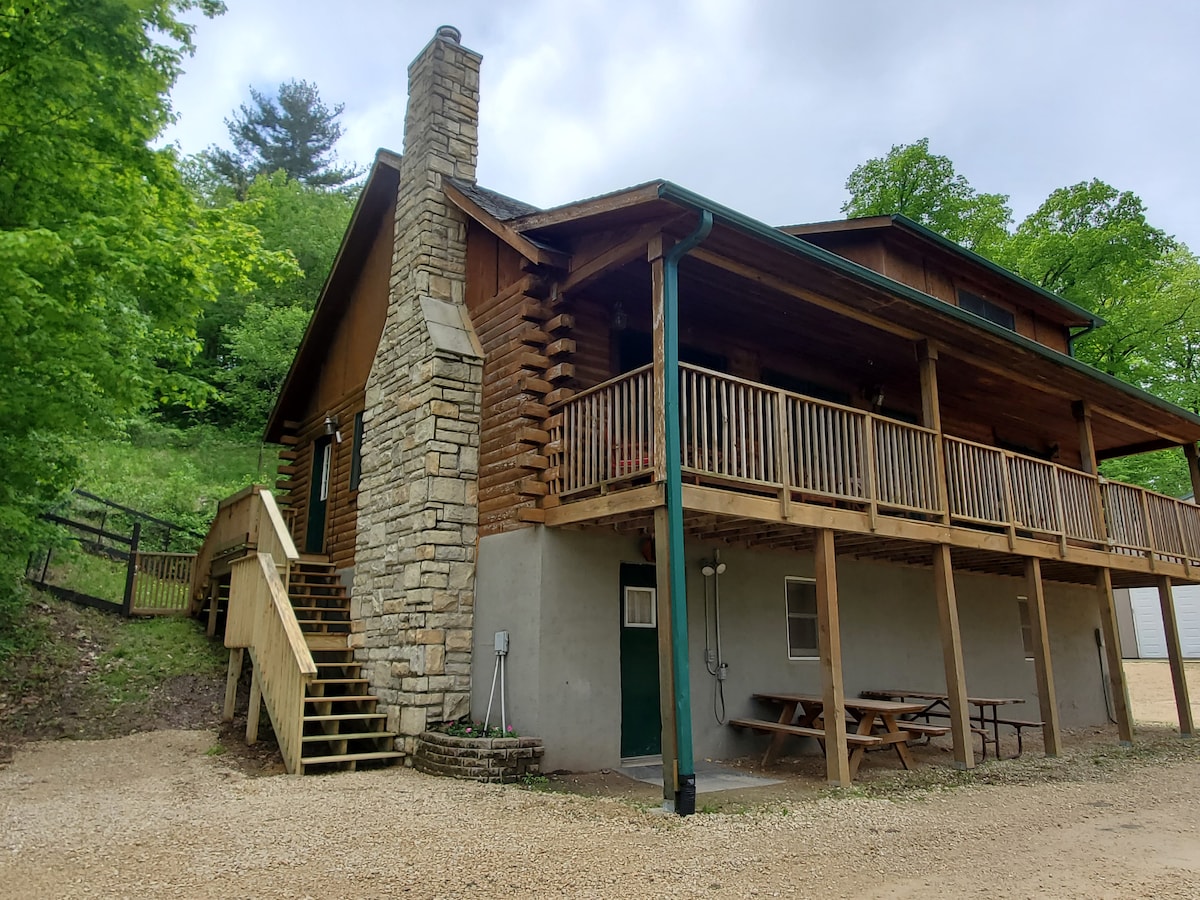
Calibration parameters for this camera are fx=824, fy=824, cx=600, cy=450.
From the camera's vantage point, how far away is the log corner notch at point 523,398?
8.99 meters

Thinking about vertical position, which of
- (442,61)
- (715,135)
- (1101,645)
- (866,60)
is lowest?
(1101,645)

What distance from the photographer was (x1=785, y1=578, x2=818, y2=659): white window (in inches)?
425

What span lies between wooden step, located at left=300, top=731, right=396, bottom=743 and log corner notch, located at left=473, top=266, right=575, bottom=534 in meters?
2.44

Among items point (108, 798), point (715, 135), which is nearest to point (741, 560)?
point (108, 798)

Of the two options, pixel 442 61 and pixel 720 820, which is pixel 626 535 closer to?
pixel 720 820

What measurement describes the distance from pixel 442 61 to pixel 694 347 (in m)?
5.40

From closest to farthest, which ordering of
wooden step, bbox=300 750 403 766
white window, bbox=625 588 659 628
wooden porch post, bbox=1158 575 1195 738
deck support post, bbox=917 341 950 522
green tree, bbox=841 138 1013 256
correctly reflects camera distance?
wooden step, bbox=300 750 403 766 < white window, bbox=625 588 659 628 < deck support post, bbox=917 341 950 522 < wooden porch post, bbox=1158 575 1195 738 < green tree, bbox=841 138 1013 256

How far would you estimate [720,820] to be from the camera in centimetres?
632

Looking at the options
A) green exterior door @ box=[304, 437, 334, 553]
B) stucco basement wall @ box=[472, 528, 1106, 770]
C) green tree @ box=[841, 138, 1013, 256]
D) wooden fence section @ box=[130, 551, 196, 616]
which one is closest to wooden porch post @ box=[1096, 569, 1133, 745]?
stucco basement wall @ box=[472, 528, 1106, 770]

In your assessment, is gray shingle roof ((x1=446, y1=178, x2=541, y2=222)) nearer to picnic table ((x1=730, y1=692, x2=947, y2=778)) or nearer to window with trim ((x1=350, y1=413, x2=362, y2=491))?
window with trim ((x1=350, y1=413, x2=362, y2=491))

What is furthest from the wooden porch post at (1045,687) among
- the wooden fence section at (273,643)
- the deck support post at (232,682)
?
the deck support post at (232,682)

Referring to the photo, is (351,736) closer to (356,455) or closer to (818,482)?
(356,455)

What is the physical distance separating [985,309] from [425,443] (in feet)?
35.7


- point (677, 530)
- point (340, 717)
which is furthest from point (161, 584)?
point (677, 530)
